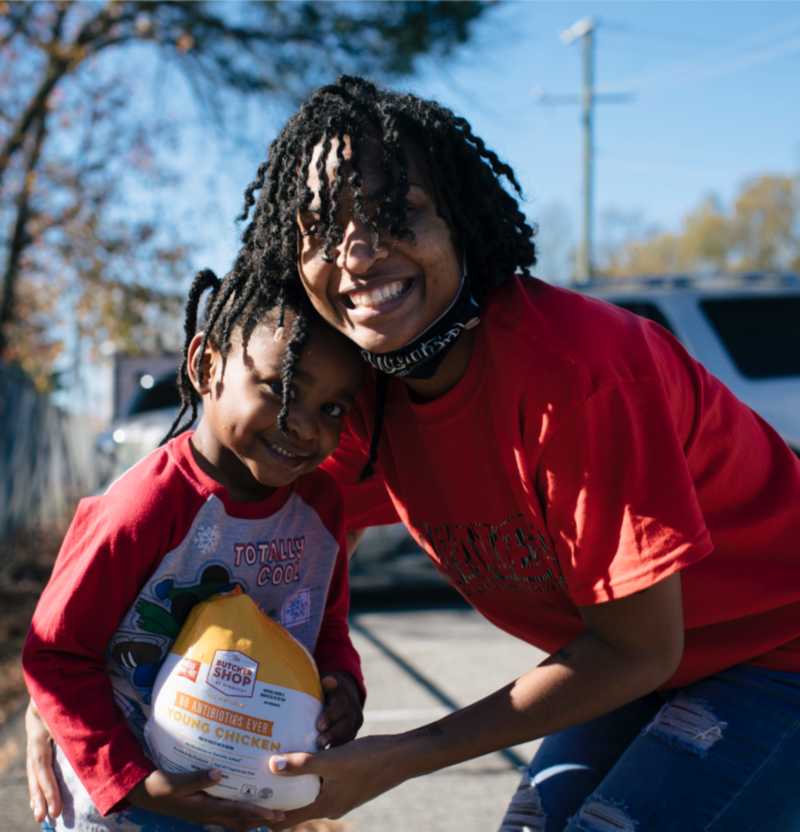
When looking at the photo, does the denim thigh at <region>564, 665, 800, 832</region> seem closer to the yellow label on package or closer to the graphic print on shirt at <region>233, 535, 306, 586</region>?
the yellow label on package

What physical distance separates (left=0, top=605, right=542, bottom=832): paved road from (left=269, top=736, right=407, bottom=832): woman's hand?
1.89m

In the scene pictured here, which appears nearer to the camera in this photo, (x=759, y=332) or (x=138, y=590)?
(x=138, y=590)

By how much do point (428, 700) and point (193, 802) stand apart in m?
3.34

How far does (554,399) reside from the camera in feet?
6.31

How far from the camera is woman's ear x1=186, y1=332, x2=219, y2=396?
2439 mm

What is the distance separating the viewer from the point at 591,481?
1.90 meters

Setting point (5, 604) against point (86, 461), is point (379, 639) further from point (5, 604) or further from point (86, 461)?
point (86, 461)

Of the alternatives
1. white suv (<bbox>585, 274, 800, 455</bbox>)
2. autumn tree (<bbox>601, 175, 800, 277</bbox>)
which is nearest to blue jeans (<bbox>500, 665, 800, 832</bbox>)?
white suv (<bbox>585, 274, 800, 455</bbox>)

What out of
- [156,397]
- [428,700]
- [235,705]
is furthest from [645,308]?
[235,705]

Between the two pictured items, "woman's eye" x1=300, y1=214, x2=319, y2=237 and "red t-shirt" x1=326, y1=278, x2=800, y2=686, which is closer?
"red t-shirt" x1=326, y1=278, x2=800, y2=686

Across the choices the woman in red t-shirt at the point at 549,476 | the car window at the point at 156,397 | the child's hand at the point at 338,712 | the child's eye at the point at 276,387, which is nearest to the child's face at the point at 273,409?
the child's eye at the point at 276,387

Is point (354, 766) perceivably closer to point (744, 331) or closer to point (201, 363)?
point (201, 363)

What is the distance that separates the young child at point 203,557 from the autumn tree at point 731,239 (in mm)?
59268

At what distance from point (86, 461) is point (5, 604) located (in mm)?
8521
